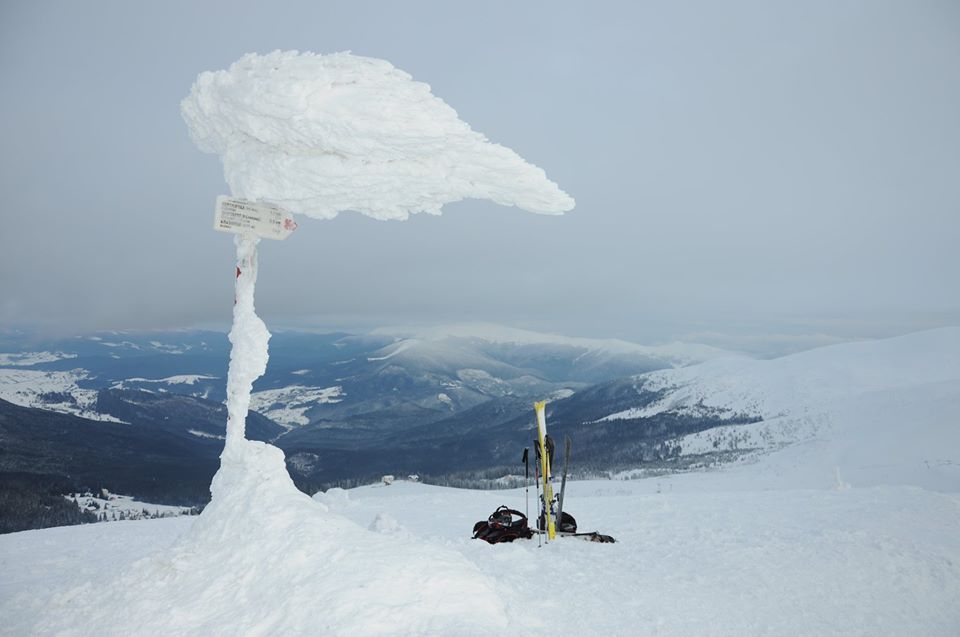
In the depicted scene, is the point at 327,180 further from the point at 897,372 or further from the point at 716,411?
the point at 897,372

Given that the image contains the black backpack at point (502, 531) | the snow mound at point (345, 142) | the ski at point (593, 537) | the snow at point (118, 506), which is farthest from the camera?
the snow at point (118, 506)

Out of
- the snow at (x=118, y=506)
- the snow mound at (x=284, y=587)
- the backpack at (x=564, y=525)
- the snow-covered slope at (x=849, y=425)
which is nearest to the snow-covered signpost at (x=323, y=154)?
the snow mound at (x=284, y=587)

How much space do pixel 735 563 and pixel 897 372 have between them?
233661mm

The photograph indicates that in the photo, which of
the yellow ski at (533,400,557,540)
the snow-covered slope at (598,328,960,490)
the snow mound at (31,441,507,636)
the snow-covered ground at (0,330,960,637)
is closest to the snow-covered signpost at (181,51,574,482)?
the snow mound at (31,441,507,636)

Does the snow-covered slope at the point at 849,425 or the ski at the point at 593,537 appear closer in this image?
the ski at the point at 593,537

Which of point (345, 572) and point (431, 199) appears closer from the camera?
point (345, 572)

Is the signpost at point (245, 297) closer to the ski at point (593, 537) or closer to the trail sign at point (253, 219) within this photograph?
the trail sign at point (253, 219)

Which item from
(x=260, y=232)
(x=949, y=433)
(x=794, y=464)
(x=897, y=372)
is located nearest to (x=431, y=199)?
(x=260, y=232)

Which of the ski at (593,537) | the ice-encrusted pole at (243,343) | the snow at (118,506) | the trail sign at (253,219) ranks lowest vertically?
the snow at (118,506)

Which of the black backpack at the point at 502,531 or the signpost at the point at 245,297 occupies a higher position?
the signpost at the point at 245,297

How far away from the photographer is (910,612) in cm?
869

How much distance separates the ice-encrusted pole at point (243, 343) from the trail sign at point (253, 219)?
0.88ft

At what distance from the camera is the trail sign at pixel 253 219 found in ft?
34.9

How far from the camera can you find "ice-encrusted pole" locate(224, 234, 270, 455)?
1073 cm
